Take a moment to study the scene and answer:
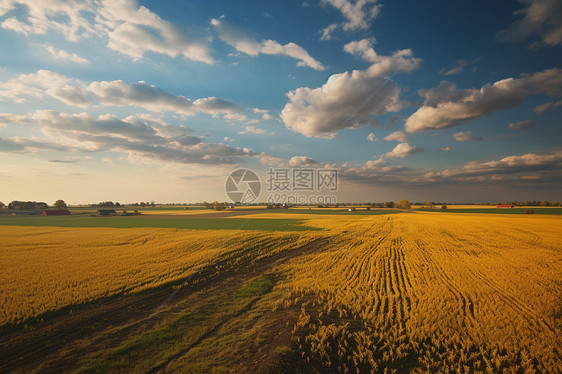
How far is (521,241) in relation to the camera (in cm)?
2884

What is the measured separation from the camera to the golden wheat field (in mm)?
7812

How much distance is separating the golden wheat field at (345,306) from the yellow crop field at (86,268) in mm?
102

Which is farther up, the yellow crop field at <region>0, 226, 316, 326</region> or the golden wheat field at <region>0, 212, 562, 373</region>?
the yellow crop field at <region>0, 226, 316, 326</region>

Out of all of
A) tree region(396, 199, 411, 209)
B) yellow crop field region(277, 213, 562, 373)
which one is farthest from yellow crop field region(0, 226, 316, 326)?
tree region(396, 199, 411, 209)

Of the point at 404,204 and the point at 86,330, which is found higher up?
the point at 404,204

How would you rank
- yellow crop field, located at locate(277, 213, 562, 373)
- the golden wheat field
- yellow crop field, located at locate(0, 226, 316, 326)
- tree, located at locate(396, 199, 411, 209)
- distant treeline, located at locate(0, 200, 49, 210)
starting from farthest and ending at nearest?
tree, located at locate(396, 199, 411, 209) < distant treeline, located at locate(0, 200, 49, 210) < yellow crop field, located at locate(0, 226, 316, 326) < yellow crop field, located at locate(277, 213, 562, 373) < the golden wheat field

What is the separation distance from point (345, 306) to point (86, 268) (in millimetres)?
19669

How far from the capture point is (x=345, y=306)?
462 inches

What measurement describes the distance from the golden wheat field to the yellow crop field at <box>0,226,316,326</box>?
102 millimetres

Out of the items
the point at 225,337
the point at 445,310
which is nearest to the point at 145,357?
the point at 225,337

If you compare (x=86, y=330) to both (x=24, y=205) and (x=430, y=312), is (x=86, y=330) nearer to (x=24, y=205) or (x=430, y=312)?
(x=430, y=312)

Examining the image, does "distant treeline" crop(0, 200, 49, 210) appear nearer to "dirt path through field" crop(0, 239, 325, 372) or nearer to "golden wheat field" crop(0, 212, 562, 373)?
"golden wheat field" crop(0, 212, 562, 373)

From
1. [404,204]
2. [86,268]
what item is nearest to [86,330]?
[86,268]

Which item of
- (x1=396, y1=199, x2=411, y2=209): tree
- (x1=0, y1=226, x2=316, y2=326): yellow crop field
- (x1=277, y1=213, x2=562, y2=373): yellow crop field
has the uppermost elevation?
(x1=396, y1=199, x2=411, y2=209): tree
